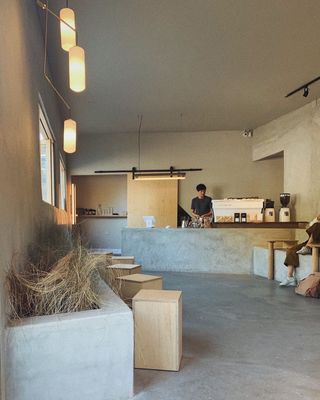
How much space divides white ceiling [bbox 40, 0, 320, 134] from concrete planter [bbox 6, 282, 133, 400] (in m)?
3.23

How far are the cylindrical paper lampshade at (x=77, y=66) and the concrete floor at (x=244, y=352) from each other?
2138 millimetres

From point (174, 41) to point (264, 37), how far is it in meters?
1.15

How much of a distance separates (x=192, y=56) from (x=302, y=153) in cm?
341

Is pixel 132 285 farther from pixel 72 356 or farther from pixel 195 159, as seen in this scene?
pixel 195 159

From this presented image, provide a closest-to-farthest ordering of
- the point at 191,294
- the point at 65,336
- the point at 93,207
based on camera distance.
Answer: the point at 65,336 < the point at 191,294 < the point at 93,207

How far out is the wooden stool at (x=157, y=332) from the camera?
224 centimetres

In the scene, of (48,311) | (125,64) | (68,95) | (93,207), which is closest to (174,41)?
(125,64)

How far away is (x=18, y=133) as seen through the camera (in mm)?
2426

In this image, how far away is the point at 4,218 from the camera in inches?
→ 73.6

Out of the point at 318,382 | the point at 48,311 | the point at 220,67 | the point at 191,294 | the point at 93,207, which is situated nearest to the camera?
the point at 48,311

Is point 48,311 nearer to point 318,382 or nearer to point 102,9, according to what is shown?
point 318,382

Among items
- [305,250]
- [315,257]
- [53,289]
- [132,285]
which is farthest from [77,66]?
[305,250]

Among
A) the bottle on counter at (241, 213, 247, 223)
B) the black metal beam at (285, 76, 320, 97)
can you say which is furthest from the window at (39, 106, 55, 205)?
the black metal beam at (285, 76, 320, 97)

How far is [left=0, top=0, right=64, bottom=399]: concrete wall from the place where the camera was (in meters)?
1.92
